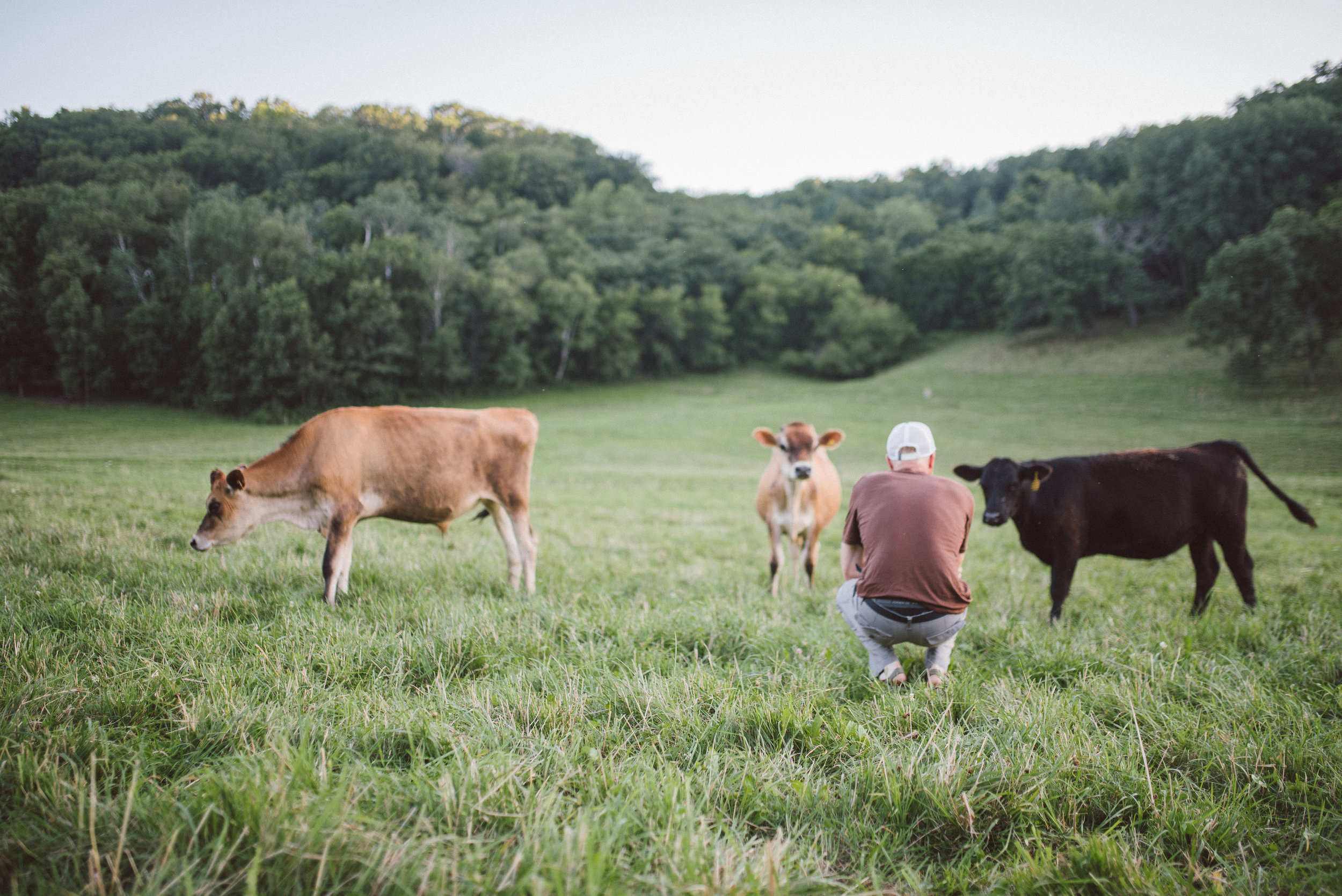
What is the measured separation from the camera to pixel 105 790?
6.55 feet

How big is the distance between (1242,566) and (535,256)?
53.3 m

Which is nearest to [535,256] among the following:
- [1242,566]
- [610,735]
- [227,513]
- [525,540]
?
[525,540]

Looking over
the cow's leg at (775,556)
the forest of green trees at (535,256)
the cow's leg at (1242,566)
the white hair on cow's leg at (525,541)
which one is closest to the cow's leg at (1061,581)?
the cow's leg at (1242,566)

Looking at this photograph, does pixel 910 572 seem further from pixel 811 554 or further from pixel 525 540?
pixel 525 540

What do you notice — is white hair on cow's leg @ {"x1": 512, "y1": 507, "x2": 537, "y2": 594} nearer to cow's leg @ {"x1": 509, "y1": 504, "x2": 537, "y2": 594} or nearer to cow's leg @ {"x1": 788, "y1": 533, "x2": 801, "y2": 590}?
cow's leg @ {"x1": 509, "y1": 504, "x2": 537, "y2": 594}

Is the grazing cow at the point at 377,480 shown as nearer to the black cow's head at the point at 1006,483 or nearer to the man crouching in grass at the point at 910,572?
the man crouching in grass at the point at 910,572

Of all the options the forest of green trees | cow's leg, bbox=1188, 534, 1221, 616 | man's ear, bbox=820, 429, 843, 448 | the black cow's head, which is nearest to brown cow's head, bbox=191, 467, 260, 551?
the forest of green trees

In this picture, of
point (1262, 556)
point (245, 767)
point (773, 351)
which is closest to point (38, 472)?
point (245, 767)

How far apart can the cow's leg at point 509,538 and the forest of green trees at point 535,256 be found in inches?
270

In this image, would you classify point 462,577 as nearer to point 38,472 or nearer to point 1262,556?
point 38,472

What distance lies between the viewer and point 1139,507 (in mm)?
6094

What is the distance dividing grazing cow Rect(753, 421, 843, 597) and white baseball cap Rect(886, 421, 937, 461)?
2.46 metres

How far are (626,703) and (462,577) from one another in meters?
3.30

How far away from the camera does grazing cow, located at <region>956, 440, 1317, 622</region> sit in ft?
19.7
